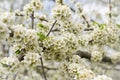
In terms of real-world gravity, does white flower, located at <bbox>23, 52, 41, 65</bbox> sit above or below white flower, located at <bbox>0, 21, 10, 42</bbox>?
below

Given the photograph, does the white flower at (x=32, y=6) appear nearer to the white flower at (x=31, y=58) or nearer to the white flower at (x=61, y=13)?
the white flower at (x=61, y=13)

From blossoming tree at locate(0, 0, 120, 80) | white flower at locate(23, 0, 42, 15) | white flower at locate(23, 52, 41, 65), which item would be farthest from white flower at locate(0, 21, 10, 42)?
white flower at locate(23, 0, 42, 15)

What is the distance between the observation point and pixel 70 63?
2527mm

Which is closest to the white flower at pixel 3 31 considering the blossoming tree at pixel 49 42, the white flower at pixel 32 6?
the blossoming tree at pixel 49 42

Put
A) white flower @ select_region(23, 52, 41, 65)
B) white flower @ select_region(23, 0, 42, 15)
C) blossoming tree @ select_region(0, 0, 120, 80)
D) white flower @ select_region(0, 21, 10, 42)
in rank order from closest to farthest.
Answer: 1. white flower @ select_region(0, 21, 10, 42)
2. blossoming tree @ select_region(0, 0, 120, 80)
3. white flower @ select_region(23, 52, 41, 65)
4. white flower @ select_region(23, 0, 42, 15)

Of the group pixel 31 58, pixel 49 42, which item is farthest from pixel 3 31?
pixel 49 42

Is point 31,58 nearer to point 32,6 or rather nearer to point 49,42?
point 49,42

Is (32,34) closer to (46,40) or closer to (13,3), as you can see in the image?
(46,40)

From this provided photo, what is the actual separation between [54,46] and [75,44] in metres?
0.20

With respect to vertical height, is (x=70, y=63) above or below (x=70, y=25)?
below

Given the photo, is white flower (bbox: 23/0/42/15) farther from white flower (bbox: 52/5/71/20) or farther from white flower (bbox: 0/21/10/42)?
white flower (bbox: 0/21/10/42)

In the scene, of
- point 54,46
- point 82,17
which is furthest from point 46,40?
point 82,17

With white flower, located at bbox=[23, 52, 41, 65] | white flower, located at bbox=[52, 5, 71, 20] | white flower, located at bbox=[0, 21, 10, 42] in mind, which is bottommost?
white flower, located at bbox=[23, 52, 41, 65]

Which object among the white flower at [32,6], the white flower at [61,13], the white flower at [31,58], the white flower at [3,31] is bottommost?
the white flower at [31,58]
